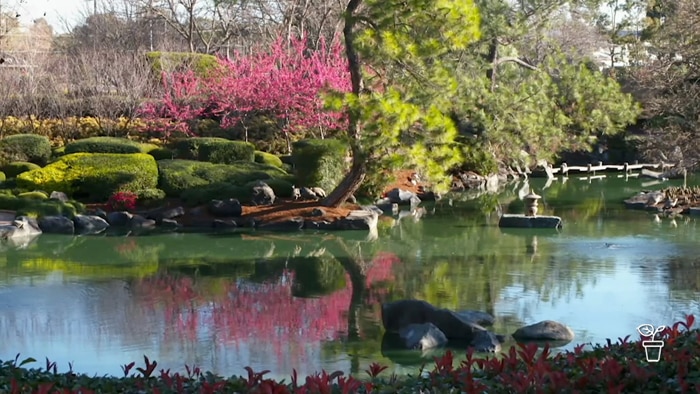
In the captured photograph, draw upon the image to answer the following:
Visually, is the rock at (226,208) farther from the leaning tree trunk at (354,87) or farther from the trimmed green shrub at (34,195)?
the trimmed green shrub at (34,195)

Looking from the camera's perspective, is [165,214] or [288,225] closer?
[288,225]

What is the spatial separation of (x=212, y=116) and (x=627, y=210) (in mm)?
12280

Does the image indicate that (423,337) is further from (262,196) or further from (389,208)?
(389,208)

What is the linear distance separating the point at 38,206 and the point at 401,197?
8.41m

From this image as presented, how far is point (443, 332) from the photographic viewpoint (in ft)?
30.1

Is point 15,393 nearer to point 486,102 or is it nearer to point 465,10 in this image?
point 465,10

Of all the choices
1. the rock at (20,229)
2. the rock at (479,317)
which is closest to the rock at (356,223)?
the rock at (20,229)

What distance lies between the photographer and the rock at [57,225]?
17.8m

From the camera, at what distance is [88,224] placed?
18.1m

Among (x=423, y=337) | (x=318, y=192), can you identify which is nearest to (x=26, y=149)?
(x=318, y=192)

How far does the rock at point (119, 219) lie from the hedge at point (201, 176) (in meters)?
1.48

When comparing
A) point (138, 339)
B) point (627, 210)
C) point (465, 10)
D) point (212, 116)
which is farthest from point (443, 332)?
point (212, 116)

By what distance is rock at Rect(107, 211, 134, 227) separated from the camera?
61.7ft

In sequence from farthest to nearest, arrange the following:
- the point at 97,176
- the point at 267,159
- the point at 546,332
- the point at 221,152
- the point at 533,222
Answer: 1. the point at 267,159
2. the point at 221,152
3. the point at 97,176
4. the point at 533,222
5. the point at 546,332
